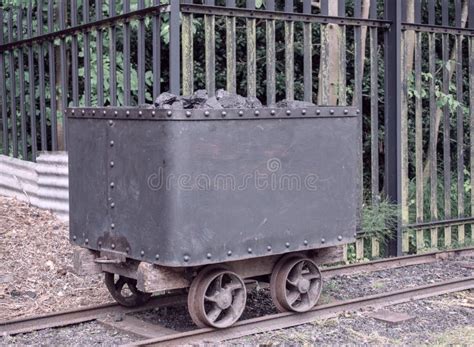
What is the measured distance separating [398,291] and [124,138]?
2.91m

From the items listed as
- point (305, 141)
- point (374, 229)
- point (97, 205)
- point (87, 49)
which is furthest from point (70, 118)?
point (374, 229)

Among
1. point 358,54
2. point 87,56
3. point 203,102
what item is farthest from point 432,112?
point 203,102

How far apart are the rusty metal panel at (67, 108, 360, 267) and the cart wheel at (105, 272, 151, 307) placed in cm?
46

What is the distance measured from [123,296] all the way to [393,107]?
4.25 m

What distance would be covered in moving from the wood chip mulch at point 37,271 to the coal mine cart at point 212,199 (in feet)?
2.52

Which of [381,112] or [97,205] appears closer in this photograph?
[97,205]

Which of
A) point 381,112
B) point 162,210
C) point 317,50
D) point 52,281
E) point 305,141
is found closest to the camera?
point 162,210

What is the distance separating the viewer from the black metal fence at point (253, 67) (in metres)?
7.89

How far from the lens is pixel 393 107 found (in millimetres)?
9203

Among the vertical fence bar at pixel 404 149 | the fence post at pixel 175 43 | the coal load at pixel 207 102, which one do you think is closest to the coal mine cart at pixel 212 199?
the coal load at pixel 207 102

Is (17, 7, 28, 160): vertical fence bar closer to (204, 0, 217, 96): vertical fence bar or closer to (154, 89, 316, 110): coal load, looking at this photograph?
(204, 0, 217, 96): vertical fence bar

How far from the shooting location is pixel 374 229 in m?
8.97

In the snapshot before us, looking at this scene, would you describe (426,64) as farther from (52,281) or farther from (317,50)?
(52,281)

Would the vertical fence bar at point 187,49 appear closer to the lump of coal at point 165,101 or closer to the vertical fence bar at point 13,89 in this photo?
the lump of coal at point 165,101
